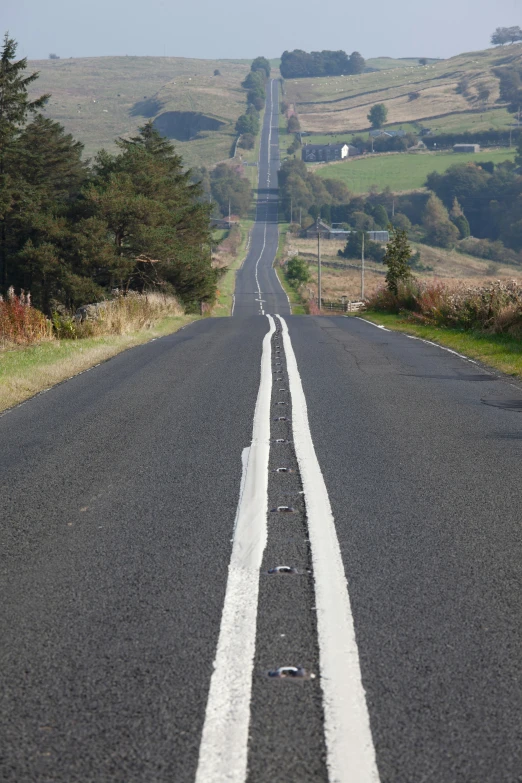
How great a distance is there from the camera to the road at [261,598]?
9.78 feet

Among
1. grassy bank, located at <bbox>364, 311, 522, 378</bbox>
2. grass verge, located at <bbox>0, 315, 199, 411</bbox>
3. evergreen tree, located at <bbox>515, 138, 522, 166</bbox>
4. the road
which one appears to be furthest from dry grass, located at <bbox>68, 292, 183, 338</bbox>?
evergreen tree, located at <bbox>515, 138, 522, 166</bbox>

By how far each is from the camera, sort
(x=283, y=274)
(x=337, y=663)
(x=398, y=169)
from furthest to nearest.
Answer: (x=398, y=169) → (x=283, y=274) → (x=337, y=663)

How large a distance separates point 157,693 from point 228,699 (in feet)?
0.88

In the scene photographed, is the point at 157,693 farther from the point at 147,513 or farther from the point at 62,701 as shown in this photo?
the point at 147,513

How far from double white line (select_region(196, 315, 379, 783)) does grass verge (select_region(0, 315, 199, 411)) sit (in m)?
6.03

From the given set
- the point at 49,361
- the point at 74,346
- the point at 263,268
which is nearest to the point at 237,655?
the point at 49,361

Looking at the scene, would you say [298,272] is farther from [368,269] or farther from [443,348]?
[443,348]

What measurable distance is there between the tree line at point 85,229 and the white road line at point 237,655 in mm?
34523

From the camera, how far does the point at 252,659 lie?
3598 millimetres

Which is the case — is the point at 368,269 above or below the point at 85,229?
below

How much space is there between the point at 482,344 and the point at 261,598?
563 inches


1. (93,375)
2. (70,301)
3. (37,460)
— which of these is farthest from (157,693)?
(70,301)

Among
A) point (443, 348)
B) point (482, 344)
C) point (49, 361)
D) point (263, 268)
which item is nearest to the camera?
point (49, 361)

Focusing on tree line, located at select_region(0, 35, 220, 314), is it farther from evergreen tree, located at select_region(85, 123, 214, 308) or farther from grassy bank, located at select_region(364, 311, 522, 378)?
grassy bank, located at select_region(364, 311, 522, 378)
